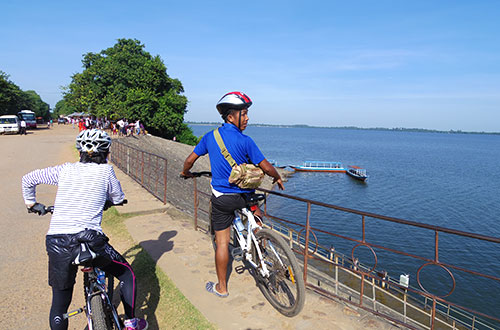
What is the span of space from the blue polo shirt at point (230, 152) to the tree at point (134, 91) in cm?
3267

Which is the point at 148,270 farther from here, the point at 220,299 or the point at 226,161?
the point at 226,161

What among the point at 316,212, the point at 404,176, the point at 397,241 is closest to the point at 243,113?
the point at 397,241

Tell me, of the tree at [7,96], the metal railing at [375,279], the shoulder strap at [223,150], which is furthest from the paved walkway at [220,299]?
the tree at [7,96]

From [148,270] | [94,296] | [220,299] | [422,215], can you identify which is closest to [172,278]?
[148,270]

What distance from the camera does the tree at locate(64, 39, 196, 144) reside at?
33875mm

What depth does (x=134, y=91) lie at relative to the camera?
34188 millimetres

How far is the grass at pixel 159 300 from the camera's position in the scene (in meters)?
3.09

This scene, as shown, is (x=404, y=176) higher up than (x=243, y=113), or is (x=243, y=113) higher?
(x=243, y=113)

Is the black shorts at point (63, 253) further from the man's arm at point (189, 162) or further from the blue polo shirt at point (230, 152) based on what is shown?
the man's arm at point (189, 162)

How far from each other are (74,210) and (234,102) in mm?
1681

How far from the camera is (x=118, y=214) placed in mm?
6746

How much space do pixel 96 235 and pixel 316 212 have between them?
2715 centimetres

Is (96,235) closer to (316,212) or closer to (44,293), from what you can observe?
(44,293)

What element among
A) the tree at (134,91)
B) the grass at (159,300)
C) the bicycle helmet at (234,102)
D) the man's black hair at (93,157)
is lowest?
the grass at (159,300)
